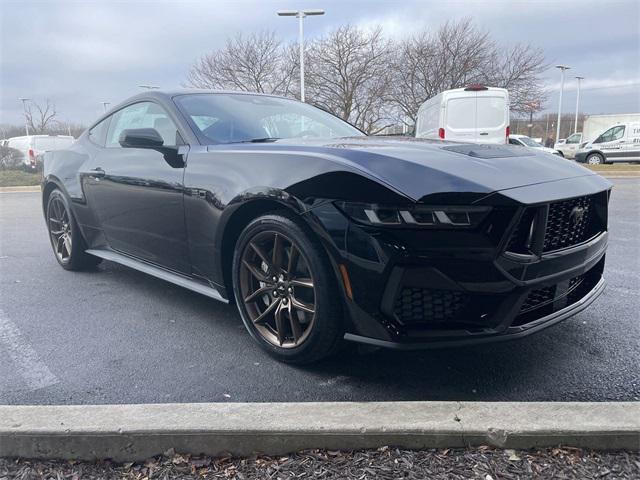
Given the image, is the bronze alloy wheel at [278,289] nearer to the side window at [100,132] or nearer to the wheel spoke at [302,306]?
the wheel spoke at [302,306]

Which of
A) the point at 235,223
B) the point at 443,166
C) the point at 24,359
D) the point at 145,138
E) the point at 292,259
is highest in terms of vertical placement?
the point at 145,138

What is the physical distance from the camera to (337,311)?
87.5 inches

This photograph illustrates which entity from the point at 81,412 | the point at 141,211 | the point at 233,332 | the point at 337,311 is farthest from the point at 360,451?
the point at 141,211

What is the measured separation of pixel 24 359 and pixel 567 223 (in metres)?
2.89

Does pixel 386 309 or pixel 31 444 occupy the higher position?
pixel 386 309

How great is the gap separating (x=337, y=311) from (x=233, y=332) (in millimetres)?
1050

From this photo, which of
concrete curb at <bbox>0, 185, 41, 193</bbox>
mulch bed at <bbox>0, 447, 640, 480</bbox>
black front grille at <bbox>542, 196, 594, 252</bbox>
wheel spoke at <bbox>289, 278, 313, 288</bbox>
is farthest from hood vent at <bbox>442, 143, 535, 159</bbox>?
concrete curb at <bbox>0, 185, 41, 193</bbox>

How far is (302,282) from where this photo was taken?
7.77 ft

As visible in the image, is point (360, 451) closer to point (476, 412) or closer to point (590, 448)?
point (476, 412)

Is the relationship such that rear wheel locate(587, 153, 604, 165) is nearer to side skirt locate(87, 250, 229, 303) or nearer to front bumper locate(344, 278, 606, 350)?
side skirt locate(87, 250, 229, 303)

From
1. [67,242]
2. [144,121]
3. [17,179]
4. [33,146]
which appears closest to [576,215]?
[144,121]

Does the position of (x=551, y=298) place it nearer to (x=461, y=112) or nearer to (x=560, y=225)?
(x=560, y=225)

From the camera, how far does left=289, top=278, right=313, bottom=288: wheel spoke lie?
91.8 inches

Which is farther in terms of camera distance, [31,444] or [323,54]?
[323,54]
